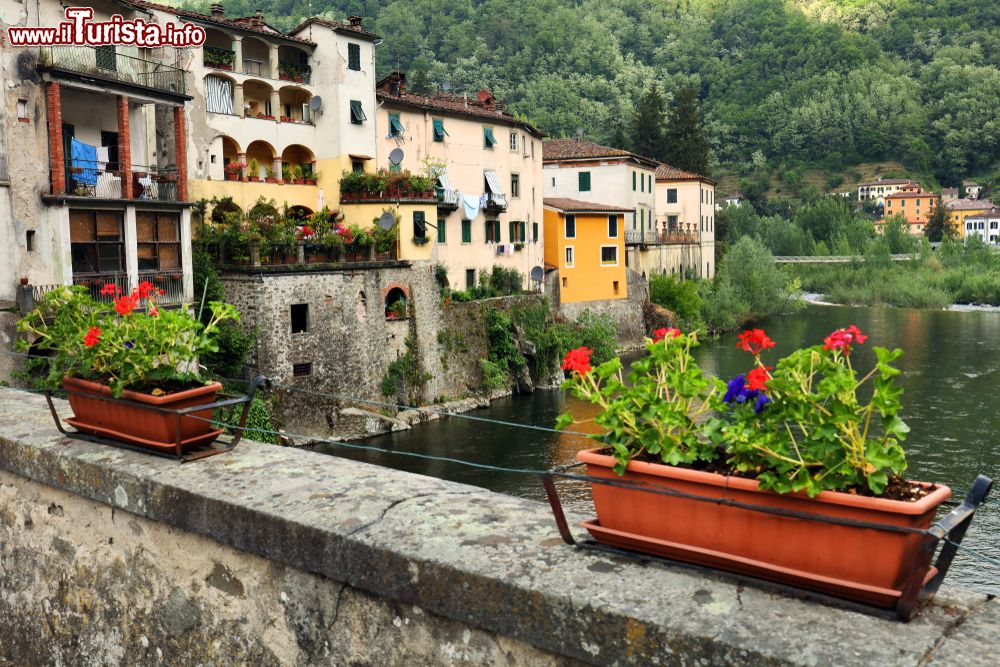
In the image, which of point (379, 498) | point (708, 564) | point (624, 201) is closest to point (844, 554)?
point (708, 564)

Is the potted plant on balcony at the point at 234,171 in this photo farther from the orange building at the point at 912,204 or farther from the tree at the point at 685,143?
the orange building at the point at 912,204

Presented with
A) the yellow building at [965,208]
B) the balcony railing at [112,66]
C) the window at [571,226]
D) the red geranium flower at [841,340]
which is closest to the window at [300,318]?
the balcony railing at [112,66]

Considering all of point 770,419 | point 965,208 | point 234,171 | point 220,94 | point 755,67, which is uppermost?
point 755,67

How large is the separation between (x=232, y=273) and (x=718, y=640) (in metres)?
26.5

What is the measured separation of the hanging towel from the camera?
39531 millimetres

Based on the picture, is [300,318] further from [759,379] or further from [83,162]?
[759,379]

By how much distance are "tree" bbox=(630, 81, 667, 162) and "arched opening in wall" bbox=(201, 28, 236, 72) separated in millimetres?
45697

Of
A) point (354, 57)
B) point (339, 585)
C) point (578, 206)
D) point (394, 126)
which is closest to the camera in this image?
point (339, 585)

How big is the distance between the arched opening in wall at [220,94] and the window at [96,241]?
26.1 feet

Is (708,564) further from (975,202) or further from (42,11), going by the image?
(975,202)

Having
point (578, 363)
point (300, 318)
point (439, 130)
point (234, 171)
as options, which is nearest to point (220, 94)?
point (234, 171)

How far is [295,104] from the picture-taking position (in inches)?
1369

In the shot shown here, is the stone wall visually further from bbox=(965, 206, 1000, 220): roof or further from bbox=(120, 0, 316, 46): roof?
bbox=(965, 206, 1000, 220): roof

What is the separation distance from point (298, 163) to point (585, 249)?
17.3m
